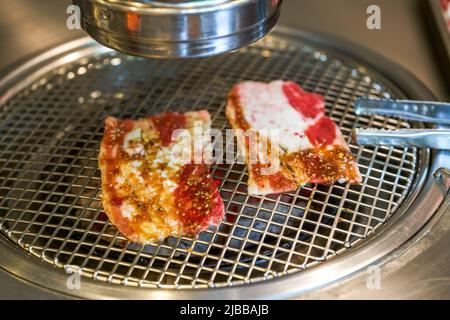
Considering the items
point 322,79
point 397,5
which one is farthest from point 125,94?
point 397,5

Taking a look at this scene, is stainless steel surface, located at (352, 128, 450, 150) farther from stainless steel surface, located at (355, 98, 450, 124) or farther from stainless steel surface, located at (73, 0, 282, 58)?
stainless steel surface, located at (73, 0, 282, 58)

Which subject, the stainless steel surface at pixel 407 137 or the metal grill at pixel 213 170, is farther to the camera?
the stainless steel surface at pixel 407 137

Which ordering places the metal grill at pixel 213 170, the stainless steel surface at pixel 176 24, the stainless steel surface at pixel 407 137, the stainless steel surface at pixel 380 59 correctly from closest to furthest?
the stainless steel surface at pixel 176 24 < the stainless steel surface at pixel 380 59 < the metal grill at pixel 213 170 < the stainless steel surface at pixel 407 137

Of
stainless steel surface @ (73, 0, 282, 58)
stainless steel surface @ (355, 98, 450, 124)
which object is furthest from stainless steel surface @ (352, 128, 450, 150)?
stainless steel surface @ (73, 0, 282, 58)

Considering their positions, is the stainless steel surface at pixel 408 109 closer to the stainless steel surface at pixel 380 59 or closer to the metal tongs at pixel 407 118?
the metal tongs at pixel 407 118

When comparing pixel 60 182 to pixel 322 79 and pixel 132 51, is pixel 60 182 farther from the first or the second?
pixel 322 79

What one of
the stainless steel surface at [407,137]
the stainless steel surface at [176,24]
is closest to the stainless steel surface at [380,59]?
the stainless steel surface at [407,137]

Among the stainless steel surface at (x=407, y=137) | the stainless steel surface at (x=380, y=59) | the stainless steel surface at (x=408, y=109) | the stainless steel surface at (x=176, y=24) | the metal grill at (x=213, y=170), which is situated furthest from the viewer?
the stainless steel surface at (x=408, y=109)
